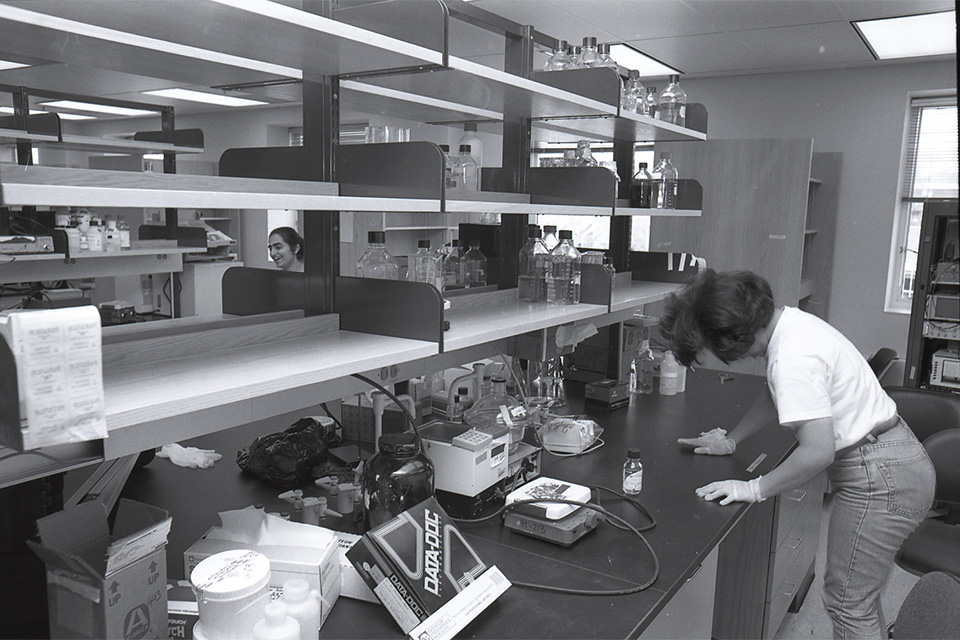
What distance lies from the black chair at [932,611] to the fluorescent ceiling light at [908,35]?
12.1 ft

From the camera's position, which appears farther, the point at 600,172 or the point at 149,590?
the point at 600,172

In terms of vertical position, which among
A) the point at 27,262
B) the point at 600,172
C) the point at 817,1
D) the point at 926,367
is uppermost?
the point at 817,1

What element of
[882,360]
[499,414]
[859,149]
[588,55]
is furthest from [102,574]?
[859,149]

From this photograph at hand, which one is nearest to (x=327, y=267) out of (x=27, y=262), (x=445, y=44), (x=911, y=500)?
(x=445, y=44)

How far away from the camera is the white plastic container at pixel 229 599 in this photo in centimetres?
103

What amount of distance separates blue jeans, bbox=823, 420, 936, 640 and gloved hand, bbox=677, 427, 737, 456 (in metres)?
0.31

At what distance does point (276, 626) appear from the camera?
1020 mm

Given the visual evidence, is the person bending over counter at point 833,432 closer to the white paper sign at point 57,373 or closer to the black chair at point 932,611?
the black chair at point 932,611

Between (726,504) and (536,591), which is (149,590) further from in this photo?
(726,504)

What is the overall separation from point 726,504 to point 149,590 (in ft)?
4.54

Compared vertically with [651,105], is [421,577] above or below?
below

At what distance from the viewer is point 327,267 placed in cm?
173

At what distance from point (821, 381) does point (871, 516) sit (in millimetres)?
462

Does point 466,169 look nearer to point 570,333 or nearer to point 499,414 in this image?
Answer: point 570,333
